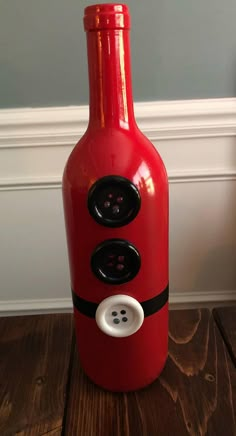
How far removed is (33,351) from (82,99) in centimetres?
46

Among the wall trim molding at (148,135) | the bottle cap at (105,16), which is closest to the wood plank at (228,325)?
the wall trim molding at (148,135)

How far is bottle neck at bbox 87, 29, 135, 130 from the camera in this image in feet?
1.47

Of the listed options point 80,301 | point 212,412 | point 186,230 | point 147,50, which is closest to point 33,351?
point 80,301

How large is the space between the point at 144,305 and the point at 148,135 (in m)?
0.38

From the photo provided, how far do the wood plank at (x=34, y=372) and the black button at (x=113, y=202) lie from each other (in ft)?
0.89

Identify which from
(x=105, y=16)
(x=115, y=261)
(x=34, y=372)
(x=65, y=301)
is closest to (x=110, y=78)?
(x=105, y=16)

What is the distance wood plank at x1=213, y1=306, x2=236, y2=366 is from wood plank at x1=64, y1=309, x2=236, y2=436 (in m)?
0.01

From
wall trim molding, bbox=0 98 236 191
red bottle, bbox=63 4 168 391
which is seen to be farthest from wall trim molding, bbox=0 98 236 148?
red bottle, bbox=63 4 168 391

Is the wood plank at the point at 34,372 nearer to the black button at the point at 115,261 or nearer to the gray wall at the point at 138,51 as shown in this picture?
the black button at the point at 115,261

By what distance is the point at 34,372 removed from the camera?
0.61 metres

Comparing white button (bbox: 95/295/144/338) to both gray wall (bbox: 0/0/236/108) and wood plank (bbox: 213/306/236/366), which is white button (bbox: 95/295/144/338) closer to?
wood plank (bbox: 213/306/236/366)

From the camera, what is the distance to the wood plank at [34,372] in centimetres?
53

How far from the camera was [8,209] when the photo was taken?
85cm

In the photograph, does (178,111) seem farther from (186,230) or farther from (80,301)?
(80,301)
